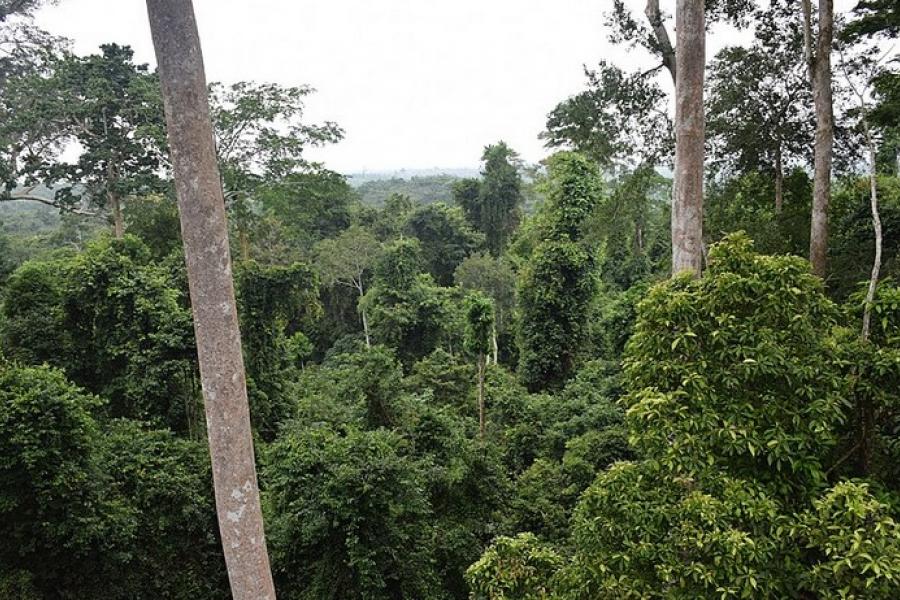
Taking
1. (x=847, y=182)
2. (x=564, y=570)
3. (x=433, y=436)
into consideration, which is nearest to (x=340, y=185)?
(x=433, y=436)

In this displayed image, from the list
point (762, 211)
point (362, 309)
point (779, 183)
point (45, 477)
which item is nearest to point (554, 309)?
point (362, 309)

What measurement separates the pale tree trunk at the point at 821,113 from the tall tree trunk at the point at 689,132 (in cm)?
282

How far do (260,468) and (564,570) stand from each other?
23.7 ft

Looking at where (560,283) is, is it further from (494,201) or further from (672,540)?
(672,540)

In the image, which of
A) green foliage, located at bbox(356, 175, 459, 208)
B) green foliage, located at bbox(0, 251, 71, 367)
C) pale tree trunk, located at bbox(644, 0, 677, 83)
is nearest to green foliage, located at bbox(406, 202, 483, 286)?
green foliage, located at bbox(0, 251, 71, 367)

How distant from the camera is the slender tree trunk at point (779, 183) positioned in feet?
30.6

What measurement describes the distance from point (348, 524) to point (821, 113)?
293 inches

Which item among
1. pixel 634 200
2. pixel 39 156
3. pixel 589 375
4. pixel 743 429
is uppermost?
pixel 39 156

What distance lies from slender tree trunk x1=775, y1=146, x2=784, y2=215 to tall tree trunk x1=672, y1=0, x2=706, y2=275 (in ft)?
19.2

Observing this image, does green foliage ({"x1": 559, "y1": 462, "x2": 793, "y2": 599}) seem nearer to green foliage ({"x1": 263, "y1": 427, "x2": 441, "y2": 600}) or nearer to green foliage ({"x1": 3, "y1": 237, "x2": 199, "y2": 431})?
green foliage ({"x1": 263, "y1": 427, "x2": 441, "y2": 600})

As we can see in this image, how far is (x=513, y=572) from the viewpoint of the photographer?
3756 millimetres

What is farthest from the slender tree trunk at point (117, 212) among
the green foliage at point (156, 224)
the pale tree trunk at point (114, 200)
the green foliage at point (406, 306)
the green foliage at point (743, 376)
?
the green foliage at point (743, 376)

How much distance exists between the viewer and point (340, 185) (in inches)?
552

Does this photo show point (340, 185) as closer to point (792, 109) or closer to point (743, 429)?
point (792, 109)
